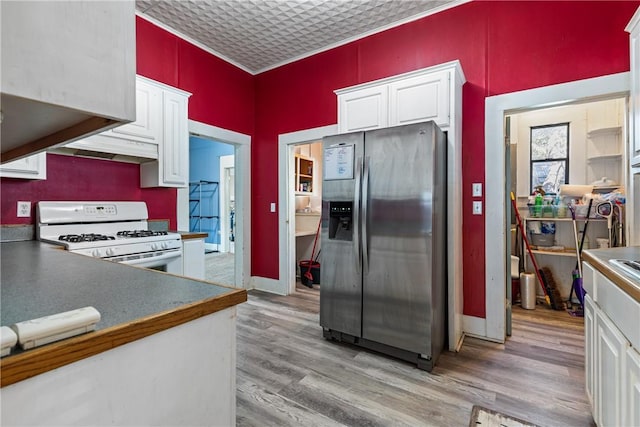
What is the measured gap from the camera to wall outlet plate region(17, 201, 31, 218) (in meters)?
2.25

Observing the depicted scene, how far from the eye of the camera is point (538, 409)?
1709 millimetres

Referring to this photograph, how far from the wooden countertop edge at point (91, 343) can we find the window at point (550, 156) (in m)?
4.36

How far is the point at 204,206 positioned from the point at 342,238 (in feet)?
18.5

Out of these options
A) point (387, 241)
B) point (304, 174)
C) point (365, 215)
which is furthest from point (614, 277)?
Answer: point (304, 174)

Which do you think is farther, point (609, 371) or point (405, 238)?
point (405, 238)

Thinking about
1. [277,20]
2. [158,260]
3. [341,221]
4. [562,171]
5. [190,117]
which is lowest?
[158,260]

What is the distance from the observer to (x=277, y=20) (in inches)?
118

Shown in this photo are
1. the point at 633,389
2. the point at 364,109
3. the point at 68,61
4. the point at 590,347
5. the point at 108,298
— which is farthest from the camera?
the point at 364,109

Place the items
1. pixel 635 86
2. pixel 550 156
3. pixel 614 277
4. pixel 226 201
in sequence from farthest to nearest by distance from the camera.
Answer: pixel 226 201
pixel 550 156
pixel 635 86
pixel 614 277

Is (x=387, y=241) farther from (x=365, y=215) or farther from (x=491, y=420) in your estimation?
(x=491, y=420)

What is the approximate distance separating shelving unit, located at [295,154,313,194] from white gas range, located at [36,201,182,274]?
2515 mm

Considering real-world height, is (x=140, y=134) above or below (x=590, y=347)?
above

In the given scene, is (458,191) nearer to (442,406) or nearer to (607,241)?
(442,406)

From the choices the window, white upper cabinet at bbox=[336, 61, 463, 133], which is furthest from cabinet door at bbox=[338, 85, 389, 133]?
the window
